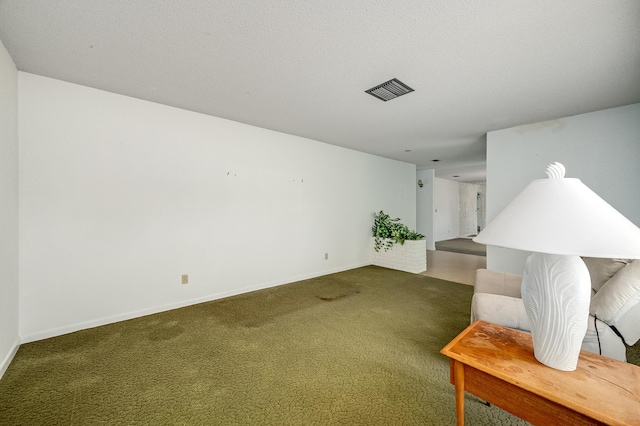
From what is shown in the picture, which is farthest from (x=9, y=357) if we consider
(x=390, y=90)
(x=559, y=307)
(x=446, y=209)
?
(x=446, y=209)

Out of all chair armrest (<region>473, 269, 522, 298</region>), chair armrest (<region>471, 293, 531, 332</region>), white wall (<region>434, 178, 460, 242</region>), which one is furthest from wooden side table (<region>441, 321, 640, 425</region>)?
white wall (<region>434, 178, 460, 242</region>)

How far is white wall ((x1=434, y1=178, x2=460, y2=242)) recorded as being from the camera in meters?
9.08

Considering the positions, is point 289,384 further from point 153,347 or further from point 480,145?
point 480,145

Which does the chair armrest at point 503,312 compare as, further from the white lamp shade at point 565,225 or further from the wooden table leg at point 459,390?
the white lamp shade at point 565,225

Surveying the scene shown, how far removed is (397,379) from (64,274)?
10.1 feet

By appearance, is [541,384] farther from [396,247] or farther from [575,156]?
[396,247]

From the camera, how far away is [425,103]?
2867mm

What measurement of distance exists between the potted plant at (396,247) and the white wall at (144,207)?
5.10 ft

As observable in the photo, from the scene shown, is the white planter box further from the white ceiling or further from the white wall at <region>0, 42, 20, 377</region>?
the white wall at <region>0, 42, 20, 377</region>

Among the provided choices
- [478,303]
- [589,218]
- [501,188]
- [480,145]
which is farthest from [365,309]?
[480,145]

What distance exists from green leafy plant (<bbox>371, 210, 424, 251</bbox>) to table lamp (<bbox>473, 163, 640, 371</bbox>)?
3.83m

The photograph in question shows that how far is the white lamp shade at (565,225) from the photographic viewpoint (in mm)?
904

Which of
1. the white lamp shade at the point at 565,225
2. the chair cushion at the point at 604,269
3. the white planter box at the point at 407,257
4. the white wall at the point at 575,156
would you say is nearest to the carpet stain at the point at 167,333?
the white lamp shade at the point at 565,225

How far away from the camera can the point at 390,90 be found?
254 centimetres
